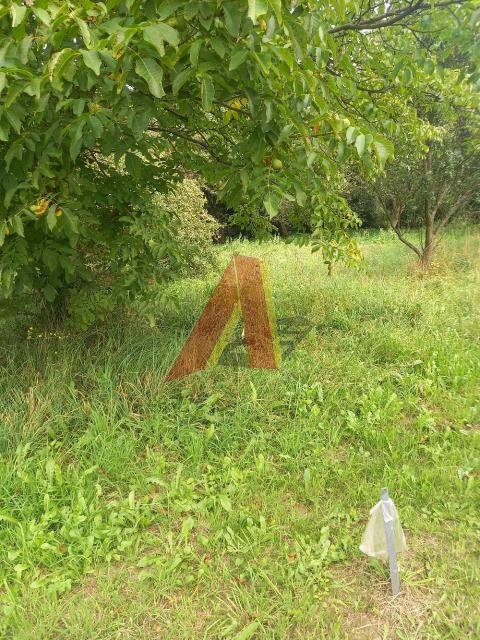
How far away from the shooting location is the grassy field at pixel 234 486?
1756mm

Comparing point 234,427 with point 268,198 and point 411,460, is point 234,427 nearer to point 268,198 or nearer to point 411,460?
point 411,460

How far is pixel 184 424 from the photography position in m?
2.81

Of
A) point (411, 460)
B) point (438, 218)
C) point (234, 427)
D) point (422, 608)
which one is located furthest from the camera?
point (438, 218)

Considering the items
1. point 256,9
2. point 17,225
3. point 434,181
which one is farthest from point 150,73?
point 434,181

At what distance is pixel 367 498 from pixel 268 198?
1536 mm

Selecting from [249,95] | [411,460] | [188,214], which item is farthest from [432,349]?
[188,214]

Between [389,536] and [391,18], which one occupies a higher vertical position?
[391,18]

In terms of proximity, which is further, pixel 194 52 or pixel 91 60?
pixel 194 52

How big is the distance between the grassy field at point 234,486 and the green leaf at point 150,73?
180 centimetres

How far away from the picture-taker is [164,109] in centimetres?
250

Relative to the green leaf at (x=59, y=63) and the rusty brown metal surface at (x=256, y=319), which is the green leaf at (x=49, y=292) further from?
the green leaf at (x=59, y=63)

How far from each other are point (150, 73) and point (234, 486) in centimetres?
188

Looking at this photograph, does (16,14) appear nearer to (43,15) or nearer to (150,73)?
(43,15)

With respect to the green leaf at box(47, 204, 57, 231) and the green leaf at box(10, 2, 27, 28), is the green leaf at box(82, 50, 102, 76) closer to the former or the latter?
the green leaf at box(10, 2, 27, 28)
